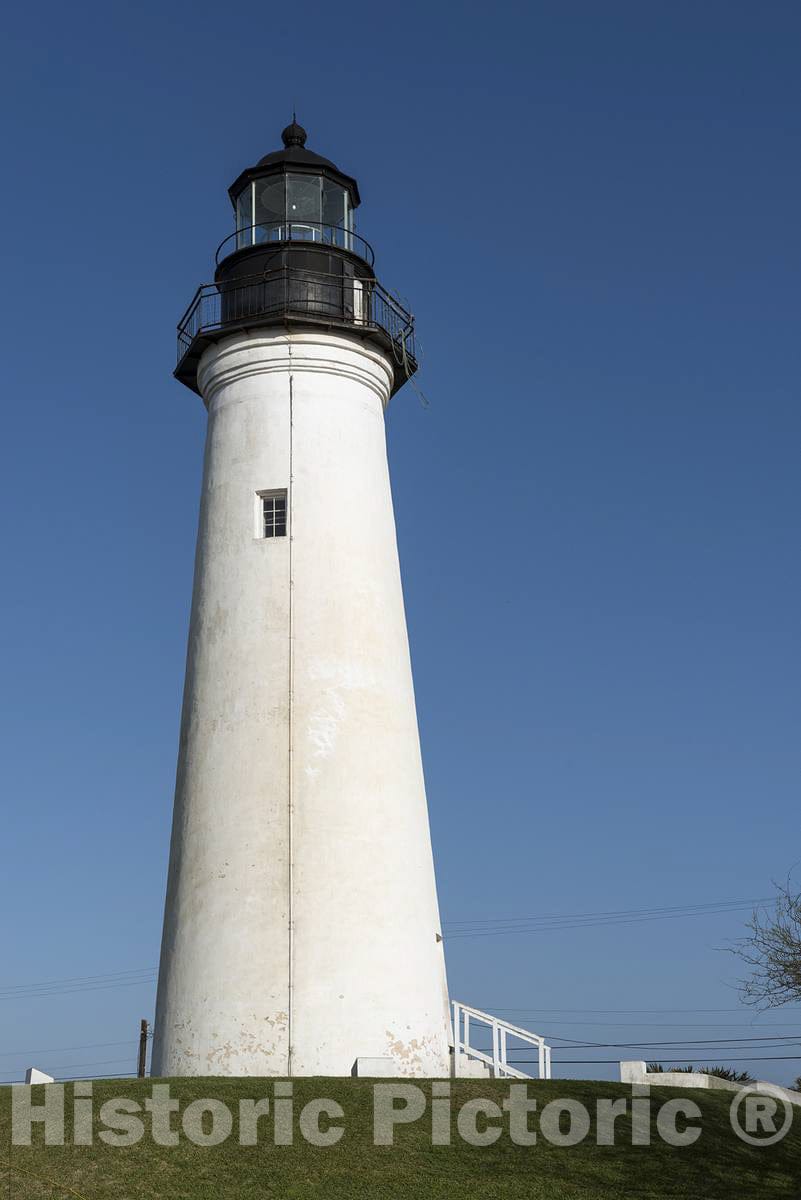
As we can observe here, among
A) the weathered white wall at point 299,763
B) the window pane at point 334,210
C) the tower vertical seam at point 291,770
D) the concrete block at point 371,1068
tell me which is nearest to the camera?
the concrete block at point 371,1068

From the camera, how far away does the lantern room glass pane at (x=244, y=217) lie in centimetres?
2627

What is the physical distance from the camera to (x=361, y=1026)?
21.6 metres

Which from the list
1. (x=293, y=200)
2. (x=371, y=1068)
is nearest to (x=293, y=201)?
(x=293, y=200)

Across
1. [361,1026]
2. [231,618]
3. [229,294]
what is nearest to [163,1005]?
[361,1026]

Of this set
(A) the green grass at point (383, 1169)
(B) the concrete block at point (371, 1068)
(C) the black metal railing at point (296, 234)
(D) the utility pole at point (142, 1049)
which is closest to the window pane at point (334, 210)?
(C) the black metal railing at point (296, 234)

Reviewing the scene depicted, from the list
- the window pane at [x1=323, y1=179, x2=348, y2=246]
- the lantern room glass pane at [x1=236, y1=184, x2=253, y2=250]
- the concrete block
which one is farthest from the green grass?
the window pane at [x1=323, y1=179, x2=348, y2=246]

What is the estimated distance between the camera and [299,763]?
74.3 ft

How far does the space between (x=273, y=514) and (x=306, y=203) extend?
20.7 feet

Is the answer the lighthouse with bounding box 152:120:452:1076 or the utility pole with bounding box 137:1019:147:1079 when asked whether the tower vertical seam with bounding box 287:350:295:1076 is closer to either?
the lighthouse with bounding box 152:120:452:1076

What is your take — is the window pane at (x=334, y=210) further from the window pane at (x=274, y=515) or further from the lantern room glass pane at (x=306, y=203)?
the window pane at (x=274, y=515)

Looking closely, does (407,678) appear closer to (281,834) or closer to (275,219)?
(281,834)

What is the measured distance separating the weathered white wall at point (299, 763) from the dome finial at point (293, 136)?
4.43 m

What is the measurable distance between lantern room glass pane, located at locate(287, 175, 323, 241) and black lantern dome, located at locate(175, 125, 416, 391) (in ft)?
0.06

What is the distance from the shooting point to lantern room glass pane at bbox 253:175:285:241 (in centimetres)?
2611
